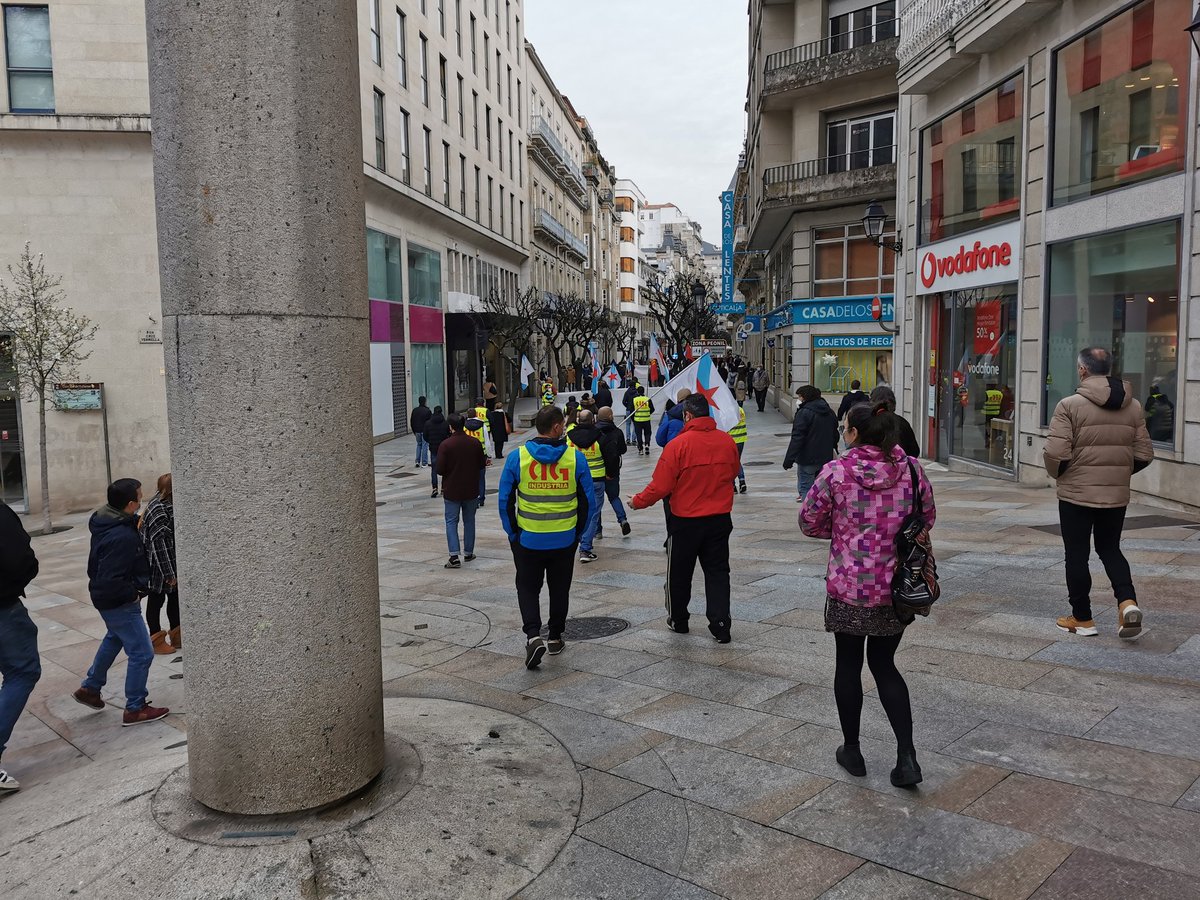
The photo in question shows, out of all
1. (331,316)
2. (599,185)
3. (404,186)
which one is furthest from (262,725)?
(599,185)

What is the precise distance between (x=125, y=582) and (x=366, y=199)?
1628 centimetres

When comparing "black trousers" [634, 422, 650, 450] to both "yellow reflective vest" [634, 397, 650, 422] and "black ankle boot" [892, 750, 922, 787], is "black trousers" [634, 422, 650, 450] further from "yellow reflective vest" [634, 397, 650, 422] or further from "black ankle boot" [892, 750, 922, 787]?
"black ankle boot" [892, 750, 922, 787]

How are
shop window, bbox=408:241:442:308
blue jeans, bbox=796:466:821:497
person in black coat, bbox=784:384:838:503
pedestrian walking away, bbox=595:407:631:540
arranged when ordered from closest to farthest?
person in black coat, bbox=784:384:838:503
pedestrian walking away, bbox=595:407:631:540
blue jeans, bbox=796:466:821:497
shop window, bbox=408:241:442:308

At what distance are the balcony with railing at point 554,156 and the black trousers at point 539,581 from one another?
49.6 metres

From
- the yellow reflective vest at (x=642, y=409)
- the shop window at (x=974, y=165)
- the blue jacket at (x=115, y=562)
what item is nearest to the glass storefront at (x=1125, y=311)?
the shop window at (x=974, y=165)

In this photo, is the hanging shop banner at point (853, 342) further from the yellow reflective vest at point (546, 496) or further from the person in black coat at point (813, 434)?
the yellow reflective vest at point (546, 496)

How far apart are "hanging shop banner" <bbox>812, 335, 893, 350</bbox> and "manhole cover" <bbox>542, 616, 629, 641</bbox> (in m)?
21.9

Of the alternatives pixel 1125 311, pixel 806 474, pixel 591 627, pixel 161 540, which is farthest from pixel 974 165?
pixel 161 540

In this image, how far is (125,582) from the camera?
6133mm

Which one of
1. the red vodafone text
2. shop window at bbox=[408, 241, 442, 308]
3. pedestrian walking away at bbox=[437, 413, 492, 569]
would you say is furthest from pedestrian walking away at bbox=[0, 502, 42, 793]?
shop window at bbox=[408, 241, 442, 308]

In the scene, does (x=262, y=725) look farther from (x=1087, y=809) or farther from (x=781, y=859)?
(x=1087, y=809)

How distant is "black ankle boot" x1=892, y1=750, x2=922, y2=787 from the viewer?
13.8 feet

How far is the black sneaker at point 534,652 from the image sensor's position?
250 inches

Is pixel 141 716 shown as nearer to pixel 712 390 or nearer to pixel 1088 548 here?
pixel 1088 548
